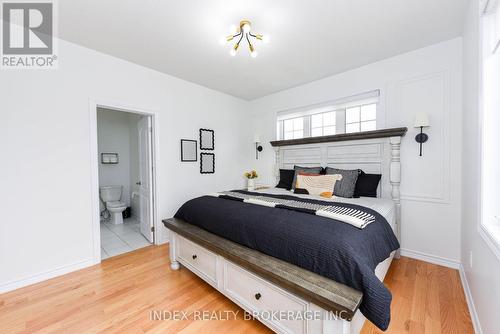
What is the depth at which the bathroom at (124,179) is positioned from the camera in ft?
10.6

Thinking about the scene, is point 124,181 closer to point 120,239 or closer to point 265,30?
point 120,239

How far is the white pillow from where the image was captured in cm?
273

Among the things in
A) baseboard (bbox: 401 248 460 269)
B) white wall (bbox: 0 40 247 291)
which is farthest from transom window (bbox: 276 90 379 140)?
Result: white wall (bbox: 0 40 247 291)

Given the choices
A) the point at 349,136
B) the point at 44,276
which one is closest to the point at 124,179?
the point at 44,276

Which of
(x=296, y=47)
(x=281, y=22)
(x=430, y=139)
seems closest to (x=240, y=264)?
(x=281, y=22)

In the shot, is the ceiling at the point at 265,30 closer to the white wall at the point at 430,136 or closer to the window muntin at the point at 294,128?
the white wall at the point at 430,136

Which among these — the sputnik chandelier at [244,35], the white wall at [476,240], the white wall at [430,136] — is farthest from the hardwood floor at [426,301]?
the sputnik chandelier at [244,35]

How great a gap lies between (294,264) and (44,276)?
2585mm

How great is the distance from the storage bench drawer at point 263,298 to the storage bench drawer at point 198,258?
7.4 inches

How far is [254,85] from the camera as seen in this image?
12.1 ft

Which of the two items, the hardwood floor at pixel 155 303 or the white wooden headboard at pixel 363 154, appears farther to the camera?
the white wooden headboard at pixel 363 154

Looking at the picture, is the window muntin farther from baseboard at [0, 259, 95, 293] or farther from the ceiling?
baseboard at [0, 259, 95, 293]

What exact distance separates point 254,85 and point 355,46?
5.45 ft

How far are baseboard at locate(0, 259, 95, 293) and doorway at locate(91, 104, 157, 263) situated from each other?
5.6 inches
